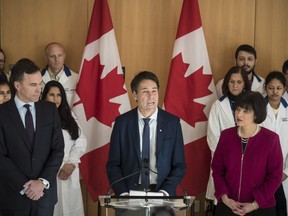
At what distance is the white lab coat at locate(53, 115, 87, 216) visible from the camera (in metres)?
4.04

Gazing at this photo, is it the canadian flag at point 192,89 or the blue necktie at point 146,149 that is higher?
the canadian flag at point 192,89

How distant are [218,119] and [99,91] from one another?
1239mm

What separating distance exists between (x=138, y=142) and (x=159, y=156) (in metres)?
0.16

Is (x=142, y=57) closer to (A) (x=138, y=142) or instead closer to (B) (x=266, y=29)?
(B) (x=266, y=29)

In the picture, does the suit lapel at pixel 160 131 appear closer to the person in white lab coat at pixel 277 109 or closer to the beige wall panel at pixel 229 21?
the person in white lab coat at pixel 277 109

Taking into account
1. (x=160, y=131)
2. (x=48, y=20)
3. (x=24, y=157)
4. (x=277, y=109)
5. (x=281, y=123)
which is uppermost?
(x=48, y=20)

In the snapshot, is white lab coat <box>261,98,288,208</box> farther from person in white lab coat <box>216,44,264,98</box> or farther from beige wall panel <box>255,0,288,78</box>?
beige wall panel <box>255,0,288,78</box>

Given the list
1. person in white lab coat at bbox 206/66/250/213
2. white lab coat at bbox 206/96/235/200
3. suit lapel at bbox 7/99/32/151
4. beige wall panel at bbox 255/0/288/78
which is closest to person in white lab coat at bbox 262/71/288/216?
person in white lab coat at bbox 206/66/250/213

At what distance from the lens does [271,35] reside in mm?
4930

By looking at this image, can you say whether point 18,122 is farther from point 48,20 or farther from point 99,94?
point 48,20

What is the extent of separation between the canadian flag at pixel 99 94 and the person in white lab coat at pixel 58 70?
0.12 meters

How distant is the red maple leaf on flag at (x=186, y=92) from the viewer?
4.59 m

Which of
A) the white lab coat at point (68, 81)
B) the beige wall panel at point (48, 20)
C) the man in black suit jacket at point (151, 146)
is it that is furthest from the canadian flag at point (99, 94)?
the man in black suit jacket at point (151, 146)

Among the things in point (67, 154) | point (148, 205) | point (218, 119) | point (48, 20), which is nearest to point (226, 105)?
point (218, 119)
